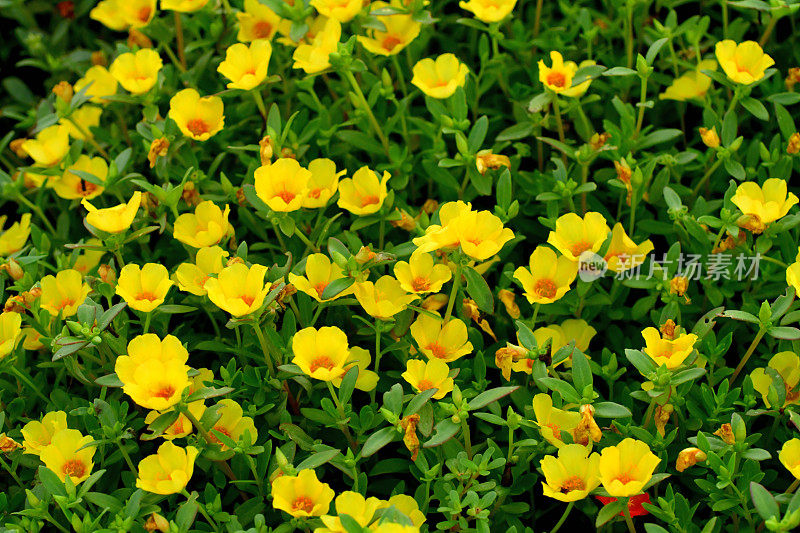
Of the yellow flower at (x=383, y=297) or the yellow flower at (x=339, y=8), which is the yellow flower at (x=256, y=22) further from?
the yellow flower at (x=383, y=297)

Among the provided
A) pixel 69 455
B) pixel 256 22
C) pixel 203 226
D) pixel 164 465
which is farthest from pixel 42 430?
pixel 256 22

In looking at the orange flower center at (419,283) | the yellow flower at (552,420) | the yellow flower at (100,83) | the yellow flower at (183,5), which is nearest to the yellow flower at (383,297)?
the orange flower center at (419,283)

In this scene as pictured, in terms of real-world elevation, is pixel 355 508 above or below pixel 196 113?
below

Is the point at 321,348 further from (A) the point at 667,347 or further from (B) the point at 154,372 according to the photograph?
(A) the point at 667,347

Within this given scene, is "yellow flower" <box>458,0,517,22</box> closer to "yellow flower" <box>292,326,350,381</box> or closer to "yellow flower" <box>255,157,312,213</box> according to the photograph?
"yellow flower" <box>255,157,312,213</box>

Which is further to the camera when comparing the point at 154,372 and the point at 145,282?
the point at 145,282

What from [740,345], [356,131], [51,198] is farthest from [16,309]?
[740,345]

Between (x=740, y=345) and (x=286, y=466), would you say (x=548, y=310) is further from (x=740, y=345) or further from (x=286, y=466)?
(x=286, y=466)
